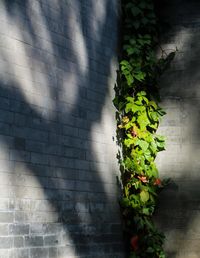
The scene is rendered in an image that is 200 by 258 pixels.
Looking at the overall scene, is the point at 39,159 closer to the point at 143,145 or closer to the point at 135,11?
the point at 143,145

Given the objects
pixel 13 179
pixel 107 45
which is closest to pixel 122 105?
pixel 107 45

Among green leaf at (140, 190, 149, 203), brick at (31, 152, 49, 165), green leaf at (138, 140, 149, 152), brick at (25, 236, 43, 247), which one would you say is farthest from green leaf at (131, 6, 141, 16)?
brick at (25, 236, 43, 247)

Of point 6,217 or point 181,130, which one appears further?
point 181,130

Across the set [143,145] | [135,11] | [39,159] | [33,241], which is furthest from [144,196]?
[135,11]

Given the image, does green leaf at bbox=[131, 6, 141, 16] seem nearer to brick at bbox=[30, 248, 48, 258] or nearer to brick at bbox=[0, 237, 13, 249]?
brick at bbox=[30, 248, 48, 258]

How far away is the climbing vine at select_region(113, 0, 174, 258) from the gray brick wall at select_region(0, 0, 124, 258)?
0.15m

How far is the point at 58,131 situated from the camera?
5078mm

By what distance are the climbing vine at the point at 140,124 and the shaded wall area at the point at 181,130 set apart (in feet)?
0.39

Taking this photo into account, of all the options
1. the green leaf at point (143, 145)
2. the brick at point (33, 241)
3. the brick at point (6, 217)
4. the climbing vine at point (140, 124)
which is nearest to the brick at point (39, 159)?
the brick at point (6, 217)

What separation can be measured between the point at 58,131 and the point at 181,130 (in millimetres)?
1555

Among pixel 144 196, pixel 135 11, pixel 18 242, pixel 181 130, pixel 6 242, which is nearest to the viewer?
pixel 6 242

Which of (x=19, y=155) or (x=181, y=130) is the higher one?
(x=181, y=130)

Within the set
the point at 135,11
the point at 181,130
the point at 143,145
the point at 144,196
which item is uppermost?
the point at 135,11

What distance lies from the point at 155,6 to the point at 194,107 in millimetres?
1322
